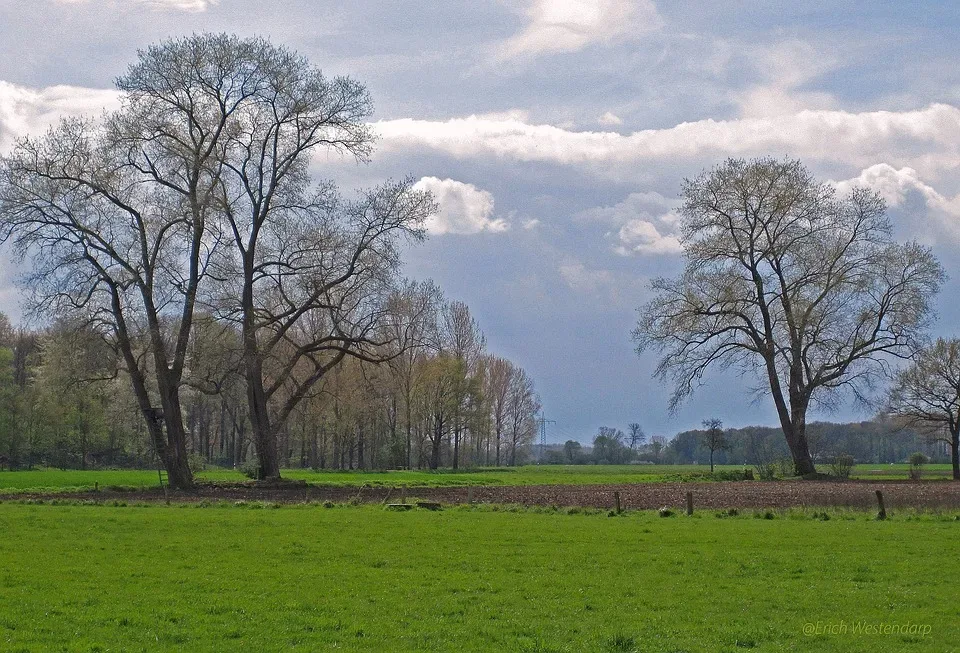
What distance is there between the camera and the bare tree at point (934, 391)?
64.7 metres

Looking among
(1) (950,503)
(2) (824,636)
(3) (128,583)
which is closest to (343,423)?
(1) (950,503)

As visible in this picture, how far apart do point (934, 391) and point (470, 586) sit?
6030 centimetres

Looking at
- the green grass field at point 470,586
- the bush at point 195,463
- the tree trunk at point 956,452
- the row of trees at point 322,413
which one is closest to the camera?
the green grass field at point 470,586

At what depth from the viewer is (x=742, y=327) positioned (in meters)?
55.6

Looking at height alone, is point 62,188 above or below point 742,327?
above

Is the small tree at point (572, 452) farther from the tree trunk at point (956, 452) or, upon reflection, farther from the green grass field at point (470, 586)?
the green grass field at point (470, 586)

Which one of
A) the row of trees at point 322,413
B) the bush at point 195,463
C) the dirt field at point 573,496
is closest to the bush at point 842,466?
the dirt field at point 573,496

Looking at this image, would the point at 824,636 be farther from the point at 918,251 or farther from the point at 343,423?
the point at 343,423

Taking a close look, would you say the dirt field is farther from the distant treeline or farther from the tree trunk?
the distant treeline

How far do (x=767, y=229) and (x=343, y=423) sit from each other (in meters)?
38.6

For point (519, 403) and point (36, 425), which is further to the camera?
point (519, 403)

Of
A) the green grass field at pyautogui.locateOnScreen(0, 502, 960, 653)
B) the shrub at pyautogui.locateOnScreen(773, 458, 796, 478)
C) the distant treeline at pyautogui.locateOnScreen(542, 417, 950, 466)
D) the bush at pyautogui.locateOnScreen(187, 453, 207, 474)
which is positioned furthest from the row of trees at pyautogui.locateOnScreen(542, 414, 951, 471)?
the green grass field at pyautogui.locateOnScreen(0, 502, 960, 653)

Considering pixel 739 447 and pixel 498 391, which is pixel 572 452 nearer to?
pixel 739 447

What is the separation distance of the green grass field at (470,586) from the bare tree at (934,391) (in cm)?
4532
